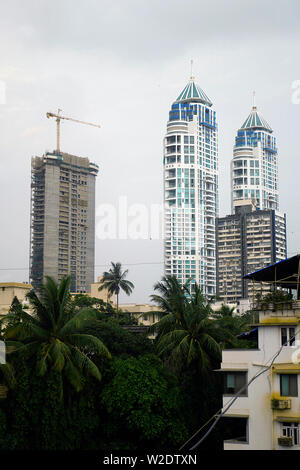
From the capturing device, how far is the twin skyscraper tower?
529ft

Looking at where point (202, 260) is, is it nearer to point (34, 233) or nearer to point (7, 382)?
point (34, 233)

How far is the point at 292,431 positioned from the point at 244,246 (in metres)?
138

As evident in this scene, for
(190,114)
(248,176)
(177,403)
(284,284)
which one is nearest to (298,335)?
(284,284)

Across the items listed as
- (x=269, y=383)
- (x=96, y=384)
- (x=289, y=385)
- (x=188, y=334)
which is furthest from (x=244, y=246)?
(x=289, y=385)

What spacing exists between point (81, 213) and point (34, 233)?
15.4 meters

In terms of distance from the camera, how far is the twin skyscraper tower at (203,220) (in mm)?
161125

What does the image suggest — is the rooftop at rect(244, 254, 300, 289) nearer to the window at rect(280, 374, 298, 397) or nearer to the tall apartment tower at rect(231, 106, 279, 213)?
the window at rect(280, 374, 298, 397)

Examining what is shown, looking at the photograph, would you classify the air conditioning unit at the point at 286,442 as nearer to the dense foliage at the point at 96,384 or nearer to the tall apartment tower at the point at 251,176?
the dense foliage at the point at 96,384

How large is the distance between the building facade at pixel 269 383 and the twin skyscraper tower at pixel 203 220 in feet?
433

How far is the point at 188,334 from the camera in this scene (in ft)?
106

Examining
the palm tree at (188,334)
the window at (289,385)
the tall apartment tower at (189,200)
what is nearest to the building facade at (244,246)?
the tall apartment tower at (189,200)

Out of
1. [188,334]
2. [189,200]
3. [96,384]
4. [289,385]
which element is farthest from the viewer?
[189,200]

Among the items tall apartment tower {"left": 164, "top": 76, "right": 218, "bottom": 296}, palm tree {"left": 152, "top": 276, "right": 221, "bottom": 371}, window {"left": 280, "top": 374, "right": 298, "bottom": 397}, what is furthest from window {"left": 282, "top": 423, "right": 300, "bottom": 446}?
tall apartment tower {"left": 164, "top": 76, "right": 218, "bottom": 296}

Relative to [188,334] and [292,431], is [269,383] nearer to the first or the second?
[292,431]
